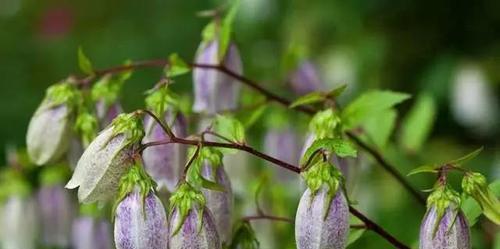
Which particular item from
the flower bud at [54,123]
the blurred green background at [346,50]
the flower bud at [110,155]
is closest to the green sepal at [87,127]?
the flower bud at [54,123]

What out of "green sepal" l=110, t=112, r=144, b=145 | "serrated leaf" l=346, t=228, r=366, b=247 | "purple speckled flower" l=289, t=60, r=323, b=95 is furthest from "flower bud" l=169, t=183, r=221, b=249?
"purple speckled flower" l=289, t=60, r=323, b=95

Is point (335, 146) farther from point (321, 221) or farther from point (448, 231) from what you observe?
point (448, 231)

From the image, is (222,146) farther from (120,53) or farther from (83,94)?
(120,53)

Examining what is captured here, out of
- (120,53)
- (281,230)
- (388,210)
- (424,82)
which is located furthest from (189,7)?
(281,230)

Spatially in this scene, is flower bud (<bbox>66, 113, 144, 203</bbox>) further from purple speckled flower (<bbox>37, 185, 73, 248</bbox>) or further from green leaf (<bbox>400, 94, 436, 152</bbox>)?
green leaf (<bbox>400, 94, 436, 152</bbox>)

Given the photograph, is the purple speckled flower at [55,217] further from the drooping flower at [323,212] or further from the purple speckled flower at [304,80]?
the drooping flower at [323,212]

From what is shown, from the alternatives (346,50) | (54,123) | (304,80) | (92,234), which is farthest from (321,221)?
(346,50)

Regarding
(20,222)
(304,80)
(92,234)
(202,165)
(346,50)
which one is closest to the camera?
(202,165)
